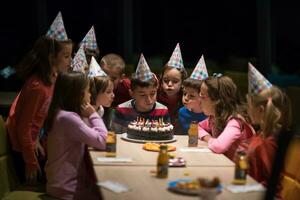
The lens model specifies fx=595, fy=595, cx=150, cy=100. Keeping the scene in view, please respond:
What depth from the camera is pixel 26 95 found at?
12.4 ft

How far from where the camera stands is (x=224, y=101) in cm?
372

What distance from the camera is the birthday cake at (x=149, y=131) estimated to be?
3738 millimetres

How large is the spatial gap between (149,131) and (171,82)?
89cm

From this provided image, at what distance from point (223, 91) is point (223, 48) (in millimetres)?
5049

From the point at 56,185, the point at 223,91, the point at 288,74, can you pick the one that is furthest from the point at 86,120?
the point at 288,74

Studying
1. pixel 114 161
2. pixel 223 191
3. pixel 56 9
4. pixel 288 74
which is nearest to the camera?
pixel 223 191

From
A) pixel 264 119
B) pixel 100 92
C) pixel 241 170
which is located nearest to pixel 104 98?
pixel 100 92

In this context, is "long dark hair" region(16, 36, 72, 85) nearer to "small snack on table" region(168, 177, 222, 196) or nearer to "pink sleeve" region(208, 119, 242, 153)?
"pink sleeve" region(208, 119, 242, 153)

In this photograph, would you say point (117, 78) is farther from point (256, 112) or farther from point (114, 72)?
point (256, 112)

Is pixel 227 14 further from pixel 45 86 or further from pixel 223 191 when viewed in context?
pixel 223 191

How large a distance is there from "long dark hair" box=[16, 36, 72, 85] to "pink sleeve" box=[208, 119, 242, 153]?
1.18 metres

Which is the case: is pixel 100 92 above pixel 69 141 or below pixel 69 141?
above

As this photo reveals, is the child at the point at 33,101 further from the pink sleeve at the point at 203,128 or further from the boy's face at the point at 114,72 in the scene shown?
the pink sleeve at the point at 203,128

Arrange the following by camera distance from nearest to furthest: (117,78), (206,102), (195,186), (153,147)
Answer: (195,186)
(153,147)
(206,102)
(117,78)
